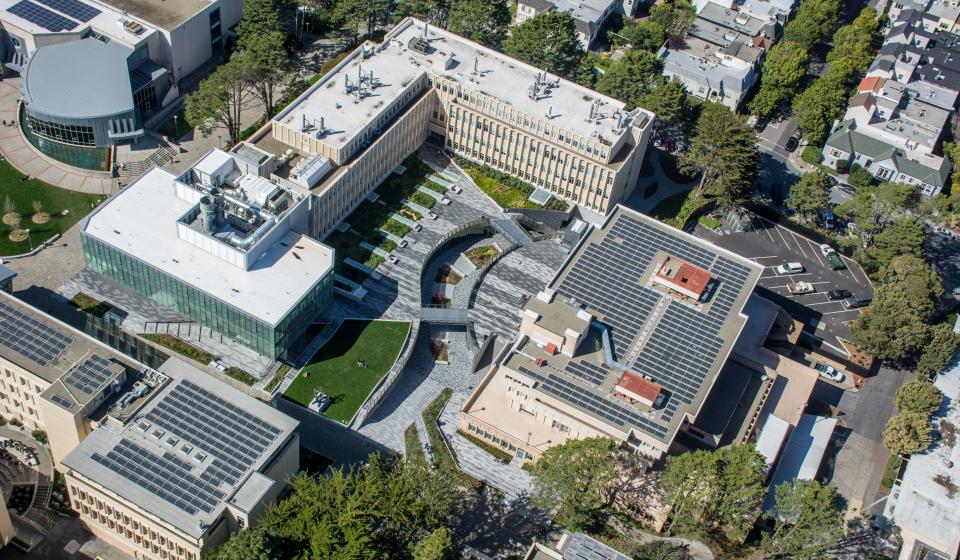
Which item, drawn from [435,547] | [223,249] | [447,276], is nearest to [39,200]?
[223,249]

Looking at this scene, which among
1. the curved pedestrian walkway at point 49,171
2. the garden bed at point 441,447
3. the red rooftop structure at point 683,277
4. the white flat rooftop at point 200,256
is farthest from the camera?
the curved pedestrian walkway at point 49,171

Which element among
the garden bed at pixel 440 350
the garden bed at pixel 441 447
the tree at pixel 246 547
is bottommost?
the tree at pixel 246 547

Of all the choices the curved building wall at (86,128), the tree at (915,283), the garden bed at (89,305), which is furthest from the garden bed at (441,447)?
the tree at (915,283)

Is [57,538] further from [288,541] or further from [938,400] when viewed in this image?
[938,400]

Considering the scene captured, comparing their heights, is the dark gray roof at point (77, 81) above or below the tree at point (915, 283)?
below

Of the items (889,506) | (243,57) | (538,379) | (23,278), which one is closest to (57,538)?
(23,278)

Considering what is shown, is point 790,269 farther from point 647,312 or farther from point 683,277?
point 647,312

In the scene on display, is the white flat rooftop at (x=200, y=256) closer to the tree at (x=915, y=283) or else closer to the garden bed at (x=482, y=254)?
the garden bed at (x=482, y=254)
